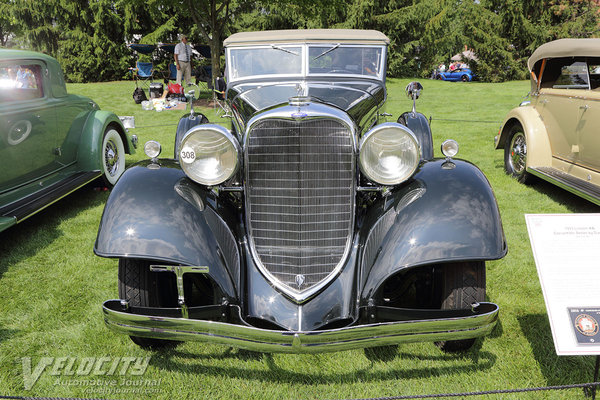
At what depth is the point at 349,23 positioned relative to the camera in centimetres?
2248

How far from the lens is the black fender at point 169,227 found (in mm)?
2225

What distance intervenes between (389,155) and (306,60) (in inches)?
69.7

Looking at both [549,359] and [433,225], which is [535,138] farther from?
[433,225]

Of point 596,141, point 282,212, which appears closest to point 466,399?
point 282,212

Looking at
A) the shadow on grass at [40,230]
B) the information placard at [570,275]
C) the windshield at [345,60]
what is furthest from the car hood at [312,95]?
Result: the shadow on grass at [40,230]

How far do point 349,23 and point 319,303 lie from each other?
22.7 meters

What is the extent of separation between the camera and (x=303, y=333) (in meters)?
1.88

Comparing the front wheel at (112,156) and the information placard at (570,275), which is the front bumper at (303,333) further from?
the front wheel at (112,156)

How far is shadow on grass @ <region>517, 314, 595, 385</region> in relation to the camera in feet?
7.91

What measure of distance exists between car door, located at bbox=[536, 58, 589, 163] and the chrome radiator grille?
3960 millimetres

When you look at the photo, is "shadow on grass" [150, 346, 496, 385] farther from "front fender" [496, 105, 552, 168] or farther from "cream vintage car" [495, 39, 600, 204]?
"front fender" [496, 105, 552, 168]

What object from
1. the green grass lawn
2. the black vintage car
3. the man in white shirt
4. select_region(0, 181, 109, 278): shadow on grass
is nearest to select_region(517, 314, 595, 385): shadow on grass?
the green grass lawn

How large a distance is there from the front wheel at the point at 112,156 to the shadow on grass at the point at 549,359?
505 centimetres

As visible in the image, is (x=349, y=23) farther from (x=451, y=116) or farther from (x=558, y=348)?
(x=558, y=348)
